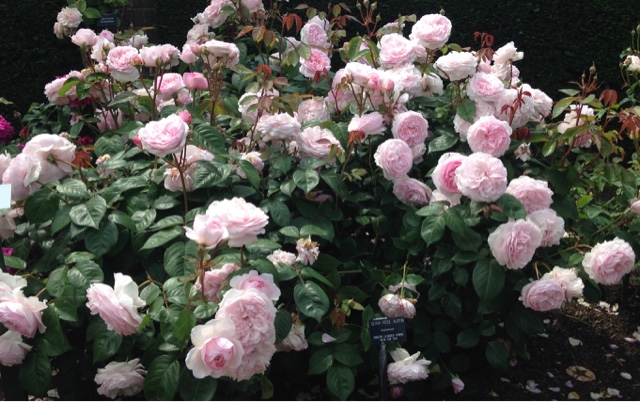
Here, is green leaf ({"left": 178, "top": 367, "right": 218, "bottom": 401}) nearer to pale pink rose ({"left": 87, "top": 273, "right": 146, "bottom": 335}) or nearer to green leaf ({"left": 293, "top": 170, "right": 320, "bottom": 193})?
pale pink rose ({"left": 87, "top": 273, "right": 146, "bottom": 335})

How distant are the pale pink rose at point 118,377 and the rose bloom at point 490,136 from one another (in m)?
1.07

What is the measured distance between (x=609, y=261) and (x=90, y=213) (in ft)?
4.48

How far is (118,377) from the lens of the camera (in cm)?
184

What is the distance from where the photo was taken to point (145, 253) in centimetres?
202

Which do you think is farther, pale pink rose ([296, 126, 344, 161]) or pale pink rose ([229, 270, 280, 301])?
pale pink rose ([296, 126, 344, 161])

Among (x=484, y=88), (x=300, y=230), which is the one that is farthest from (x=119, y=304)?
(x=484, y=88)

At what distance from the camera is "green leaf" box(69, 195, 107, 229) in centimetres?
197

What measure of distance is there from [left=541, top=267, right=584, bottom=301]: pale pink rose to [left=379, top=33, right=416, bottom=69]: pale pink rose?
2.62ft

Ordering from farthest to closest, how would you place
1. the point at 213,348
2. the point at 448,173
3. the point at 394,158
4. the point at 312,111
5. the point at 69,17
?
the point at 69,17 < the point at 312,111 < the point at 394,158 < the point at 448,173 < the point at 213,348

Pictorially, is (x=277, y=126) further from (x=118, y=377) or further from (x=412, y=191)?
(x=118, y=377)

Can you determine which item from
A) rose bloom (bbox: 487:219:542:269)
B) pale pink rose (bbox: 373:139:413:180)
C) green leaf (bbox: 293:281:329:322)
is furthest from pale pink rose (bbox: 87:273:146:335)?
rose bloom (bbox: 487:219:542:269)

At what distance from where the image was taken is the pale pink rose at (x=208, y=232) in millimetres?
1607

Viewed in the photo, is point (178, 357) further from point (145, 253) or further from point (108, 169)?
point (108, 169)

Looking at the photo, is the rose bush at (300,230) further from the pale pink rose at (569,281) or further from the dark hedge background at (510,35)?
the dark hedge background at (510,35)
